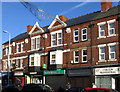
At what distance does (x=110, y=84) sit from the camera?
80.2 ft

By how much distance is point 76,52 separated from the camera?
1124 inches

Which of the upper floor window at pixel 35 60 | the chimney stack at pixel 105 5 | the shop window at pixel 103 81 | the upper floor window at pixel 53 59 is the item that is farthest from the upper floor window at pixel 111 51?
the upper floor window at pixel 35 60

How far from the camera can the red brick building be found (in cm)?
2498

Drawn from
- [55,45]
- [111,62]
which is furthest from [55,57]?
[111,62]

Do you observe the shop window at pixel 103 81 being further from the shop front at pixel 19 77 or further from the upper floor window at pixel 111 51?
the shop front at pixel 19 77

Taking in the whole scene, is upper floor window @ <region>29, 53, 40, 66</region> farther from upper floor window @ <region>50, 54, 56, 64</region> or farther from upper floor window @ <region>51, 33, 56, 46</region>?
upper floor window @ <region>51, 33, 56, 46</region>

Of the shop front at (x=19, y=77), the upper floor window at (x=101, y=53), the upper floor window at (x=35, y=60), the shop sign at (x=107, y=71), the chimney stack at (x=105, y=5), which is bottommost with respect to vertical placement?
the shop front at (x=19, y=77)

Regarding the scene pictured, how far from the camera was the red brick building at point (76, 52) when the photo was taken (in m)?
25.0

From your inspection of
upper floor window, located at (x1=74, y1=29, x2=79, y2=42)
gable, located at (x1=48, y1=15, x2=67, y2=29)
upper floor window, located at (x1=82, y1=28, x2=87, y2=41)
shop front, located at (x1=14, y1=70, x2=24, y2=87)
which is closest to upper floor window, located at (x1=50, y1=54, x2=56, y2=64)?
upper floor window, located at (x1=74, y1=29, x2=79, y2=42)

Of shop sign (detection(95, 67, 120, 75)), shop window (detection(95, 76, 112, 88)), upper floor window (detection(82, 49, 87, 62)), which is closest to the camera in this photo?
shop sign (detection(95, 67, 120, 75))

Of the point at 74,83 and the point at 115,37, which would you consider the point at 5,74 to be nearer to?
the point at 74,83

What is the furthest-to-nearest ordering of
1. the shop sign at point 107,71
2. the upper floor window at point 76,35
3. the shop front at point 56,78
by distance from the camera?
the shop front at point 56,78 → the upper floor window at point 76,35 → the shop sign at point 107,71

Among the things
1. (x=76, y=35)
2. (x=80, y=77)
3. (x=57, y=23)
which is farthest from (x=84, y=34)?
(x=80, y=77)

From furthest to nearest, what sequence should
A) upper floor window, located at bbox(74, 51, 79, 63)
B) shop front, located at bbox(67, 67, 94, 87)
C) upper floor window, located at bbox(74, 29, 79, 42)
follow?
upper floor window, located at bbox(74, 29, 79, 42) < upper floor window, located at bbox(74, 51, 79, 63) < shop front, located at bbox(67, 67, 94, 87)
